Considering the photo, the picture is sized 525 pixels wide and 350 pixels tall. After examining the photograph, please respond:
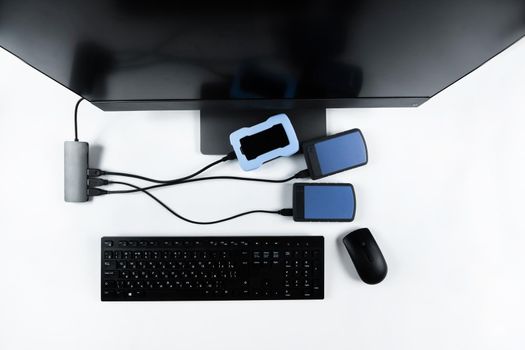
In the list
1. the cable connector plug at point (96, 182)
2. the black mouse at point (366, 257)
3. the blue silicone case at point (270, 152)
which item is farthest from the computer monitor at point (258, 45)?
the black mouse at point (366, 257)

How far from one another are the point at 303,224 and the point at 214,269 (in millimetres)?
194

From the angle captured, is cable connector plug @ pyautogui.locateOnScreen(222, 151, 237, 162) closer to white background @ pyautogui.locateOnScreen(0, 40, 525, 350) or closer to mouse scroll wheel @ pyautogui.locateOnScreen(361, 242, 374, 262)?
white background @ pyautogui.locateOnScreen(0, 40, 525, 350)

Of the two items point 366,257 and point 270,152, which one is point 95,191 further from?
point 366,257

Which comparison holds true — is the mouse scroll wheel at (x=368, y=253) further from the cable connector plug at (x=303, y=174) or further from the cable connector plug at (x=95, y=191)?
the cable connector plug at (x=95, y=191)

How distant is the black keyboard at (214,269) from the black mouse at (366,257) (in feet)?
0.20

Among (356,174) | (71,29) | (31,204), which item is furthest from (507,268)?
(31,204)

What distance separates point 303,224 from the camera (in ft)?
2.36

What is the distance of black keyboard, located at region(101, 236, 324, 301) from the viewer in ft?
2.30

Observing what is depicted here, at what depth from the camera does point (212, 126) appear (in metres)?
0.72

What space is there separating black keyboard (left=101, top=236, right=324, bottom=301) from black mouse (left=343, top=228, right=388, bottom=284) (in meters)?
0.06

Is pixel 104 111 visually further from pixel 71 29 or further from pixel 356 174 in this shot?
pixel 356 174

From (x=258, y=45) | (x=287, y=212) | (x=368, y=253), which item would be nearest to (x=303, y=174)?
(x=287, y=212)

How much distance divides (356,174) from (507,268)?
1.14ft

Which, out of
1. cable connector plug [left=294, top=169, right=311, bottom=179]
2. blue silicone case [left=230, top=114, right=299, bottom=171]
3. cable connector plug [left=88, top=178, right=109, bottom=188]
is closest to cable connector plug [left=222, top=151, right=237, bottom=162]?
blue silicone case [left=230, top=114, right=299, bottom=171]
